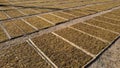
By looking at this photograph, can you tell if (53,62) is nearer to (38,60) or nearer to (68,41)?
(38,60)

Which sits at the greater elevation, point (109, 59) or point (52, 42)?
point (52, 42)

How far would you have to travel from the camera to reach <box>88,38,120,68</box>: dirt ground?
575cm

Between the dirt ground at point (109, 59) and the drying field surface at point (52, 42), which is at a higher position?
the drying field surface at point (52, 42)

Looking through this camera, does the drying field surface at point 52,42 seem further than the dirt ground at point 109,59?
Yes

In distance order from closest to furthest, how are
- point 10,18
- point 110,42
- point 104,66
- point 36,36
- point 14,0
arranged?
point 104,66 < point 110,42 < point 36,36 < point 10,18 < point 14,0

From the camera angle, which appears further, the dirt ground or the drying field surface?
the drying field surface

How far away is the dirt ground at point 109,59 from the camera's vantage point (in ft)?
18.9

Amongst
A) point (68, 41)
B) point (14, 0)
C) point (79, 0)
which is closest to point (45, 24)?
point (68, 41)

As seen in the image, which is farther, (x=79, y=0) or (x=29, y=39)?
(x=79, y=0)

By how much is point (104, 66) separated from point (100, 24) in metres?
5.86

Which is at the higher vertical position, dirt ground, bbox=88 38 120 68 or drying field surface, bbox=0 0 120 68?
drying field surface, bbox=0 0 120 68

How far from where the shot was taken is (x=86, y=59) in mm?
6156

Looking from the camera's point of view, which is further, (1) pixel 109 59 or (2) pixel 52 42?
(2) pixel 52 42

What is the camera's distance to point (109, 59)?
619 centimetres
